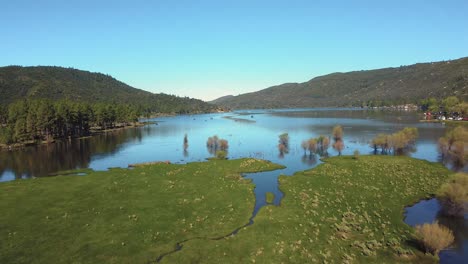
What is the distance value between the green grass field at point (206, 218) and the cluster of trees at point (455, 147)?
25.1 meters

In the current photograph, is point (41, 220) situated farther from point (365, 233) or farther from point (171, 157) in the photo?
point (171, 157)

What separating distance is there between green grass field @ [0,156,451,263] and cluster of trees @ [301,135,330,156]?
32253 mm

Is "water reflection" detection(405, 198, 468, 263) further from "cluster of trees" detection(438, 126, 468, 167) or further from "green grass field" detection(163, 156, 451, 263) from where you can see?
"cluster of trees" detection(438, 126, 468, 167)

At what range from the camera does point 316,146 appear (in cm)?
10644

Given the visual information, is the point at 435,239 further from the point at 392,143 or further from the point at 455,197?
the point at 392,143

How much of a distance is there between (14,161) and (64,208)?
64710 millimetres

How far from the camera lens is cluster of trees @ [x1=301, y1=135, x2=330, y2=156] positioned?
330ft

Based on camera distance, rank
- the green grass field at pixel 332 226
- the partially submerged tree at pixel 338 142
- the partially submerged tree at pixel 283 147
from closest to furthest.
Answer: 1. the green grass field at pixel 332 226
2. the partially submerged tree at pixel 338 142
3. the partially submerged tree at pixel 283 147

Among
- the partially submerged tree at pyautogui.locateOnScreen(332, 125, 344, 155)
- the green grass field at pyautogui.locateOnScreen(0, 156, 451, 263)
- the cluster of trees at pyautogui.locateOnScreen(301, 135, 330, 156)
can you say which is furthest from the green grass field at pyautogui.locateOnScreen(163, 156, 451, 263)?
the partially submerged tree at pyautogui.locateOnScreen(332, 125, 344, 155)

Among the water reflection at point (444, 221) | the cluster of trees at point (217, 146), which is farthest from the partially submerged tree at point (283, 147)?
the water reflection at point (444, 221)

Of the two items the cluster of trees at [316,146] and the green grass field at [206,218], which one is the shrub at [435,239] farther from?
the cluster of trees at [316,146]

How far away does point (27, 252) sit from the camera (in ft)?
104

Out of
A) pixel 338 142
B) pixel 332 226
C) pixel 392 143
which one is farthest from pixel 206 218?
pixel 392 143

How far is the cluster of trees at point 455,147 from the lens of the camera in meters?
84.8
